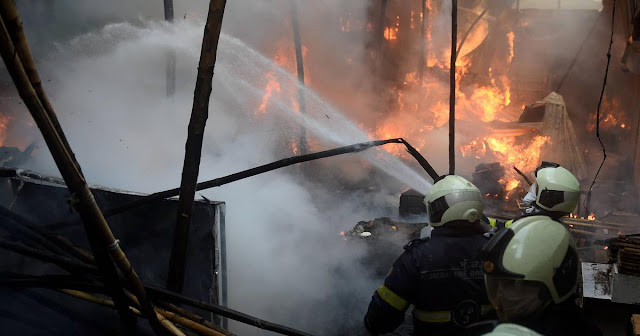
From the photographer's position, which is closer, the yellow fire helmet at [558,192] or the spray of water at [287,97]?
the yellow fire helmet at [558,192]

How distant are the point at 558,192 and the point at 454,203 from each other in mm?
2053

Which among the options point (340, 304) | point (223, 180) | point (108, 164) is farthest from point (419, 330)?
point (108, 164)

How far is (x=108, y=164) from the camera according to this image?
31.0ft

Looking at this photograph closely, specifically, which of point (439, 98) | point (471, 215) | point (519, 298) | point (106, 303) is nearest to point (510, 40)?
point (439, 98)

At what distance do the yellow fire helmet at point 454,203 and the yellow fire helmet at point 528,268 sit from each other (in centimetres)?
125

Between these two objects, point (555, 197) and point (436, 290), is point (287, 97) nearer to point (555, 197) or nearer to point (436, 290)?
point (555, 197)

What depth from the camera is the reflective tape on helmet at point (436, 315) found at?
120 inches

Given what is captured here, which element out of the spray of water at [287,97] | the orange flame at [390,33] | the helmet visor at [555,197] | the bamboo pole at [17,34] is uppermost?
the orange flame at [390,33]

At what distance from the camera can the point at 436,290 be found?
3.04m

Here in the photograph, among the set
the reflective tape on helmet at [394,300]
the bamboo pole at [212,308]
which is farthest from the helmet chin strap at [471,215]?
the bamboo pole at [212,308]

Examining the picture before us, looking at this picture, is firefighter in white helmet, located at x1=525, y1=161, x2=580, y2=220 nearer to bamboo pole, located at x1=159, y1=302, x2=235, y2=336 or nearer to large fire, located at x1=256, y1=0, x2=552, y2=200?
bamboo pole, located at x1=159, y1=302, x2=235, y2=336

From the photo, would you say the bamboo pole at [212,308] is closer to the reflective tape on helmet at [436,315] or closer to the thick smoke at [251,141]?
the reflective tape on helmet at [436,315]

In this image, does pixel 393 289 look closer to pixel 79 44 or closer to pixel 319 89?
pixel 79 44

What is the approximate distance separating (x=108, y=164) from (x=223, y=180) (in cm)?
650
